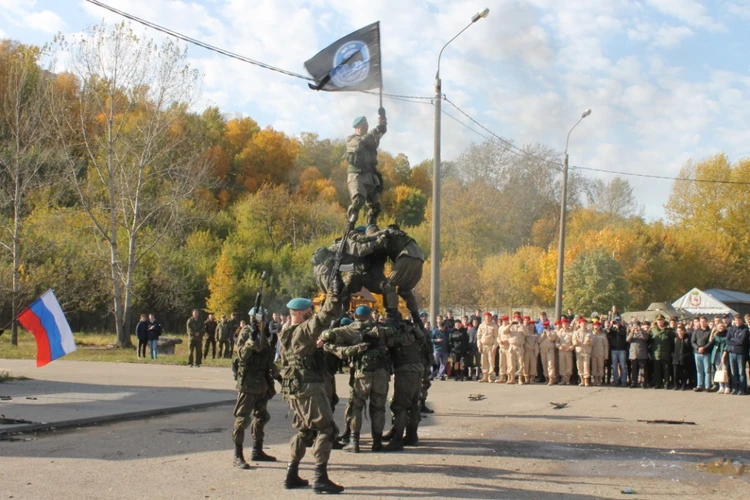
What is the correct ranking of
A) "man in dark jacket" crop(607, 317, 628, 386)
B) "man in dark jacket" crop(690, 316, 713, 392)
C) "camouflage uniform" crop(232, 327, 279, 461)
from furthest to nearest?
1. "man in dark jacket" crop(607, 317, 628, 386)
2. "man in dark jacket" crop(690, 316, 713, 392)
3. "camouflage uniform" crop(232, 327, 279, 461)

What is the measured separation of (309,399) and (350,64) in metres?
5.90

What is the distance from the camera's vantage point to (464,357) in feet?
73.1

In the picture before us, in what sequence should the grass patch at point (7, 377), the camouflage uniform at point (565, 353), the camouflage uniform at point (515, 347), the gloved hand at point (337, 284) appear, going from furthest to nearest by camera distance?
the camouflage uniform at point (515, 347)
the camouflage uniform at point (565, 353)
the grass patch at point (7, 377)
the gloved hand at point (337, 284)

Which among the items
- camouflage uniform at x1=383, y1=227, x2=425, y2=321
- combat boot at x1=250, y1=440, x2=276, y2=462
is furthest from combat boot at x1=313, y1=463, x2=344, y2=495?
camouflage uniform at x1=383, y1=227, x2=425, y2=321

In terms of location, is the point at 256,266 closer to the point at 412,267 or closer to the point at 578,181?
the point at 578,181

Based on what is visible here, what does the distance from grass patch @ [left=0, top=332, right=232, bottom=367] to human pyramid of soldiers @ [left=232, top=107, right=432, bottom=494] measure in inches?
599

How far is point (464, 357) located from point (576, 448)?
1187 centimetres

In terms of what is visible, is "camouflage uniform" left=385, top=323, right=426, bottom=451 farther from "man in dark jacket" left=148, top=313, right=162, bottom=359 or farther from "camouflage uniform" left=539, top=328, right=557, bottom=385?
"man in dark jacket" left=148, top=313, right=162, bottom=359

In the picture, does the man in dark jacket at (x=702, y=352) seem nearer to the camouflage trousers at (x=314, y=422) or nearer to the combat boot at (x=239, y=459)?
the combat boot at (x=239, y=459)

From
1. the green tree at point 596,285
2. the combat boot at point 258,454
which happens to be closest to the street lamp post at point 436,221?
the combat boot at point 258,454

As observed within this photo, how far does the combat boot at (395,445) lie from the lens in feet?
32.8

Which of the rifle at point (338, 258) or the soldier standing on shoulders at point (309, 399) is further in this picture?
the rifle at point (338, 258)

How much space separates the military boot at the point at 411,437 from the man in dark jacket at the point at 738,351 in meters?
10.7

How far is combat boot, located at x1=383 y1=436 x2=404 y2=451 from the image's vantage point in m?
10.0
